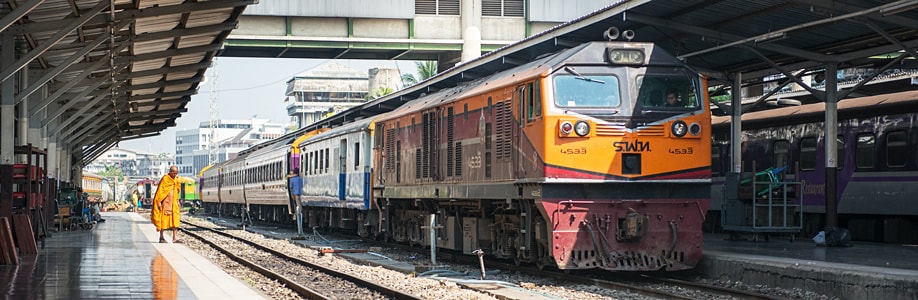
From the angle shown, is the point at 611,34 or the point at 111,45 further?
the point at 111,45

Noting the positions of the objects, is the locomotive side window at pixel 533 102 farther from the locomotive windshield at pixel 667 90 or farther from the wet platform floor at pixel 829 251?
the wet platform floor at pixel 829 251

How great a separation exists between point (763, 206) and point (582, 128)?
6.79m

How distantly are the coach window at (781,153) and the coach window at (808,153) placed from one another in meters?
0.45

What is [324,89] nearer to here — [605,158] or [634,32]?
[634,32]

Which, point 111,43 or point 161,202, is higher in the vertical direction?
point 111,43

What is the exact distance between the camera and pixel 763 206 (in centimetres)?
2112

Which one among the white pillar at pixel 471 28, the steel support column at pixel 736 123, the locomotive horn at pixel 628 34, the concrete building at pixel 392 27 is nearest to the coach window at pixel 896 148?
the steel support column at pixel 736 123

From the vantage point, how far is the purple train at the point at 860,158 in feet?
70.7

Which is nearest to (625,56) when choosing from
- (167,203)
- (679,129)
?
(679,129)

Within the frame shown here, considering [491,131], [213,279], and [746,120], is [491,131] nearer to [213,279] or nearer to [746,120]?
[213,279]

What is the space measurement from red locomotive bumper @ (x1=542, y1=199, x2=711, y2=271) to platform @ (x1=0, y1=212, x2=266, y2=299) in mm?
4388

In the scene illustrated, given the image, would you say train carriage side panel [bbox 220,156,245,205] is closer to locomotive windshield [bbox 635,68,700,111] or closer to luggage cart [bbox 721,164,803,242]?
luggage cart [bbox 721,164,803,242]

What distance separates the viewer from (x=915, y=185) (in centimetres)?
2130

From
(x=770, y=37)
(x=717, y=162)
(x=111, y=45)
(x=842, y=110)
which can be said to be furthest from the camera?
(x=717, y=162)
